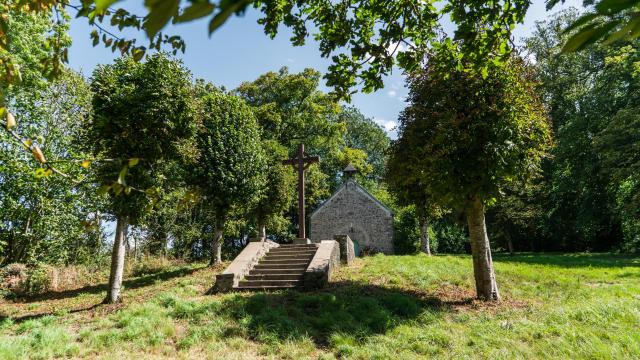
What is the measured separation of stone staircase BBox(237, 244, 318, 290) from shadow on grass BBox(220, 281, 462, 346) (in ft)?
4.44

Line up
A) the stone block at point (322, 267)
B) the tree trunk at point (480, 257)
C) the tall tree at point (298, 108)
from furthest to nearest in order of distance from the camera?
1. the tall tree at point (298, 108)
2. the stone block at point (322, 267)
3. the tree trunk at point (480, 257)

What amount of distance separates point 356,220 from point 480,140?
17.6 m

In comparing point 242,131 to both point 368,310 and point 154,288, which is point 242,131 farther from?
point 368,310

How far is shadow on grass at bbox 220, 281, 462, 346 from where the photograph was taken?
257 inches

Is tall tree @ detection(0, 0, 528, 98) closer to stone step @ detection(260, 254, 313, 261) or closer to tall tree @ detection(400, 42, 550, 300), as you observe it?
tall tree @ detection(400, 42, 550, 300)

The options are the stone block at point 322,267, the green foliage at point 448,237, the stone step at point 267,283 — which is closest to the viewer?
the stone block at point 322,267

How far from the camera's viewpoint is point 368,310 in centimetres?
755

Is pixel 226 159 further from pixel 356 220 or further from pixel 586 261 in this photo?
pixel 586 261

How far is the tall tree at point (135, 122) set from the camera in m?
9.41

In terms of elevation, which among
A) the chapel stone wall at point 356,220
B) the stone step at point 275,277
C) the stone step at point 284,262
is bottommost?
the stone step at point 275,277

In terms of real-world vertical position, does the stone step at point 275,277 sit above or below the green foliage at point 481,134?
below

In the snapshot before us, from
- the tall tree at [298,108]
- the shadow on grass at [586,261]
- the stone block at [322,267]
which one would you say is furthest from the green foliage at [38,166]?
the shadow on grass at [586,261]

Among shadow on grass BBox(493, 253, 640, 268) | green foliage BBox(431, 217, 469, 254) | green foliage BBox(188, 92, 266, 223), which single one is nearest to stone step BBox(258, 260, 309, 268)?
green foliage BBox(188, 92, 266, 223)

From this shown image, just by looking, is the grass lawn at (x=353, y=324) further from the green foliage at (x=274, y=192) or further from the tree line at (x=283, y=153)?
the green foliage at (x=274, y=192)
